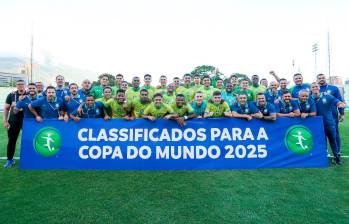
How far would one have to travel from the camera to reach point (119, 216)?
391 centimetres

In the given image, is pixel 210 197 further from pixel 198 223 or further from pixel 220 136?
pixel 220 136

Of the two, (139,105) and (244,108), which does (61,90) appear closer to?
(139,105)

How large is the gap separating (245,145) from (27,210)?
14.7ft

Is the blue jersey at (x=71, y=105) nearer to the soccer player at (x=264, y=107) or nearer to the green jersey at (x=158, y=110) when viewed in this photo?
the green jersey at (x=158, y=110)

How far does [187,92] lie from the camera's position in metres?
9.14

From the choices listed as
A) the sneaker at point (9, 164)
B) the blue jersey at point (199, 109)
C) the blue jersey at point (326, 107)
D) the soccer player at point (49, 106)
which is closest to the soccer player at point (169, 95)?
the blue jersey at point (199, 109)

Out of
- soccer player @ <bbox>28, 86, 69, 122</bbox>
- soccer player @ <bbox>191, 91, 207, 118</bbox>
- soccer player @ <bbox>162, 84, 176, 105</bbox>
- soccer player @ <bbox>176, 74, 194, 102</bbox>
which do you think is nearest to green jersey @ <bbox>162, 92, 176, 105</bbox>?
soccer player @ <bbox>162, 84, 176, 105</bbox>

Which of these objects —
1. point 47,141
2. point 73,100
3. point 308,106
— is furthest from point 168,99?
point 308,106

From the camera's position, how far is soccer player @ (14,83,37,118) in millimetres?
6793

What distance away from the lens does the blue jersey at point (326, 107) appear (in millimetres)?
6969

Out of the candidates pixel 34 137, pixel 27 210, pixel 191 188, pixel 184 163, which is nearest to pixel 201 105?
pixel 184 163

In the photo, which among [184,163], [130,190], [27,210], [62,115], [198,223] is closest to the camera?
[198,223]

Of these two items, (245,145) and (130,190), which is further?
(245,145)

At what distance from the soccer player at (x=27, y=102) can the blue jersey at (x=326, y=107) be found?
6.82 m
